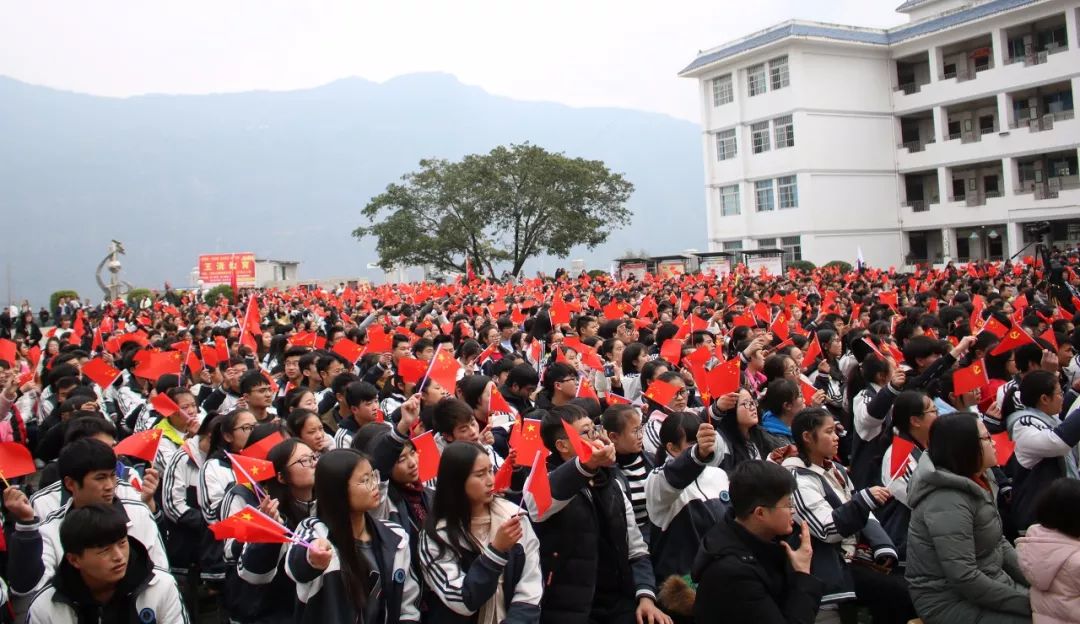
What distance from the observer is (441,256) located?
128 ft

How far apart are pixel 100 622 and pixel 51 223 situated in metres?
145

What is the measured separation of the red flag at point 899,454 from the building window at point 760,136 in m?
35.9

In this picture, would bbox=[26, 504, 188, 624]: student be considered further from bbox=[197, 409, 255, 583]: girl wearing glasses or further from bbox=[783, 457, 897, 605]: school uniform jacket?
bbox=[783, 457, 897, 605]: school uniform jacket

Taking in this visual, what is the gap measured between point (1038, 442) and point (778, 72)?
35.4 metres

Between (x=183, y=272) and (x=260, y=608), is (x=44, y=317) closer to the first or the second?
(x=260, y=608)

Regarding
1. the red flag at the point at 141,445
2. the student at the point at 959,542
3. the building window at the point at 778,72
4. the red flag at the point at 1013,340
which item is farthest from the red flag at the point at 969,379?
the building window at the point at 778,72

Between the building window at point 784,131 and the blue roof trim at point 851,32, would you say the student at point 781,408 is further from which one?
the building window at point 784,131

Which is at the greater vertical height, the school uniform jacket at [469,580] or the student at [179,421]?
the student at [179,421]

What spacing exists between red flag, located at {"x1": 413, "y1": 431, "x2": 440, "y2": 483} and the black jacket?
1335 mm

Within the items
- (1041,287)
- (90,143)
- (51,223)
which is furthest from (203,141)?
(1041,287)

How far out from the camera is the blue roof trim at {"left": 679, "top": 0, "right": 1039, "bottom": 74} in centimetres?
3388

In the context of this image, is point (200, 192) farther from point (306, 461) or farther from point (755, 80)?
point (306, 461)

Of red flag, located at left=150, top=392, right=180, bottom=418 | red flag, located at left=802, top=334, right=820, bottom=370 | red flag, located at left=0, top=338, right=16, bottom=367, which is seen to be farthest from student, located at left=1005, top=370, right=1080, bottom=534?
red flag, located at left=0, top=338, right=16, bottom=367

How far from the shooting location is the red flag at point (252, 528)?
2.79 meters
